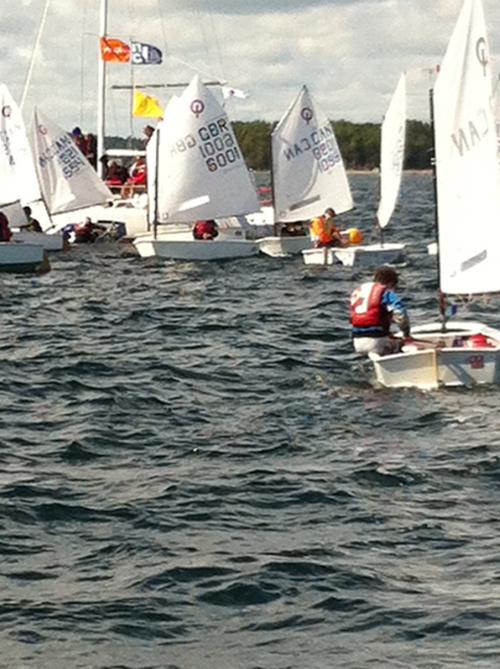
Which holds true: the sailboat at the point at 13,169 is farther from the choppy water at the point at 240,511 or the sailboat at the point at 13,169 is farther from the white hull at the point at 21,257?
the choppy water at the point at 240,511

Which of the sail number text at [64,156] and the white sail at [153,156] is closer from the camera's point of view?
the white sail at [153,156]

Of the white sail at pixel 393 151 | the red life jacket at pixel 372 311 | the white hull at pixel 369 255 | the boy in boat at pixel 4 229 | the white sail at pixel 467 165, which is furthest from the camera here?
the white sail at pixel 393 151

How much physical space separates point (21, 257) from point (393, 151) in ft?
34.5

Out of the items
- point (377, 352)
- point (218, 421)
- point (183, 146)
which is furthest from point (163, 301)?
point (218, 421)

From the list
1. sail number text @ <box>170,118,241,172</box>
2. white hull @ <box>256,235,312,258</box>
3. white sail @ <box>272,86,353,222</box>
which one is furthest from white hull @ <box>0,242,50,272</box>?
white sail @ <box>272,86,353,222</box>

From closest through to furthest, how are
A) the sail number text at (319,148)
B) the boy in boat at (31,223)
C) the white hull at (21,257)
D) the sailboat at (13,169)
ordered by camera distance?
the white hull at (21,257), the sailboat at (13,169), the sail number text at (319,148), the boy in boat at (31,223)

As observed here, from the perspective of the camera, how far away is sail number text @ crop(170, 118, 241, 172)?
4375cm

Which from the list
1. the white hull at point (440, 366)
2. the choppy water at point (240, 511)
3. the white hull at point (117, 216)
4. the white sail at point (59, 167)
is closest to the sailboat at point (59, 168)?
the white sail at point (59, 167)

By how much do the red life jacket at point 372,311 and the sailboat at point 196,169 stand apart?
21487 millimetres

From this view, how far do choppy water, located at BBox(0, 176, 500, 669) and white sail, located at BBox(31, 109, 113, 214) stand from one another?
905 inches

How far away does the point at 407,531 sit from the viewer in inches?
554

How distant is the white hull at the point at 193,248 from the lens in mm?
42562

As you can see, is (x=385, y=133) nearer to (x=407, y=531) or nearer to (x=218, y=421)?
(x=218, y=421)

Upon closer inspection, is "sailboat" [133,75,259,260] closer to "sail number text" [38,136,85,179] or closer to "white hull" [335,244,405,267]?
"white hull" [335,244,405,267]
